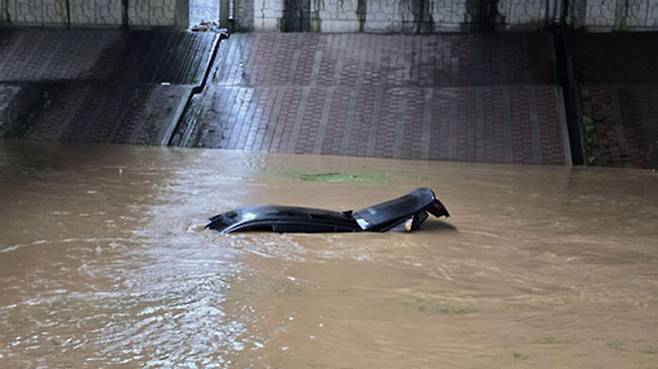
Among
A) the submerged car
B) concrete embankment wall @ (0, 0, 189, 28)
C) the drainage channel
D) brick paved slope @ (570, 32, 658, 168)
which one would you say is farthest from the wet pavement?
the submerged car

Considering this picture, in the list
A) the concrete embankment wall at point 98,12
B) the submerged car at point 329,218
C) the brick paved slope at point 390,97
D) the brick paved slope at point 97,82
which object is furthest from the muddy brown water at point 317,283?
the concrete embankment wall at point 98,12

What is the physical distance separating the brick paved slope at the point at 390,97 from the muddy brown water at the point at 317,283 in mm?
3777

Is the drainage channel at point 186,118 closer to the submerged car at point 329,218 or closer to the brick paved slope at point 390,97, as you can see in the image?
the brick paved slope at point 390,97

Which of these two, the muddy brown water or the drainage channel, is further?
the drainage channel

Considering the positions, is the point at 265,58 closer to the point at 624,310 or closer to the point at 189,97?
the point at 189,97

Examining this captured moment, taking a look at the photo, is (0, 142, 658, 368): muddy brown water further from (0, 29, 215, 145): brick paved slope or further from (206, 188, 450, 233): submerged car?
(0, 29, 215, 145): brick paved slope

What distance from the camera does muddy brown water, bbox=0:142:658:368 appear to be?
336cm

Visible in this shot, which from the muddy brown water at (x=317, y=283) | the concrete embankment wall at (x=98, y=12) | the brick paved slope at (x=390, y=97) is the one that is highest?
the concrete embankment wall at (x=98, y=12)

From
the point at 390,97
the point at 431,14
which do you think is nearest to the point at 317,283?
the point at 390,97

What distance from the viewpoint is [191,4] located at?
17094mm

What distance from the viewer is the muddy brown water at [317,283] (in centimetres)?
336

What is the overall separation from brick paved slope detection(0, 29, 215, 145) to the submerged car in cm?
708

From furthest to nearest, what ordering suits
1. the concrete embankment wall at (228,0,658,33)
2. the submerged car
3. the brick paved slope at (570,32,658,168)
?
1. the concrete embankment wall at (228,0,658,33)
2. the brick paved slope at (570,32,658,168)
3. the submerged car

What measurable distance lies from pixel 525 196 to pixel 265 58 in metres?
8.01
